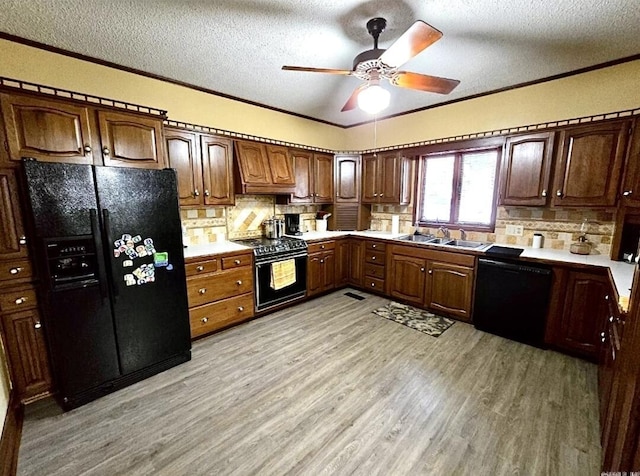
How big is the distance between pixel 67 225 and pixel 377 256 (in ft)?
10.9

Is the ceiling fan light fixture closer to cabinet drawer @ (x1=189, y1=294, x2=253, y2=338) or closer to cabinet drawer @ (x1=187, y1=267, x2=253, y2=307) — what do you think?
cabinet drawer @ (x1=187, y1=267, x2=253, y2=307)

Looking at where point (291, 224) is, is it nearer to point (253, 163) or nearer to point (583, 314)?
point (253, 163)

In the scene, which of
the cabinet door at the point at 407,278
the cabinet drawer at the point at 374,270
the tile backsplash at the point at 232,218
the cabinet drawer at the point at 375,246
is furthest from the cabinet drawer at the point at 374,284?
the tile backsplash at the point at 232,218

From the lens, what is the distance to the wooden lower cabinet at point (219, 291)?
8.77 feet

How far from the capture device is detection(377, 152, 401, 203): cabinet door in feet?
13.0

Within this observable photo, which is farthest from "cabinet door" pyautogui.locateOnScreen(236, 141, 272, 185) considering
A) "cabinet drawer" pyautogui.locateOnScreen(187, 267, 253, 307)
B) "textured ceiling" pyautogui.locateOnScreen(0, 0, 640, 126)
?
"cabinet drawer" pyautogui.locateOnScreen(187, 267, 253, 307)

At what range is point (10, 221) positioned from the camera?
180 cm

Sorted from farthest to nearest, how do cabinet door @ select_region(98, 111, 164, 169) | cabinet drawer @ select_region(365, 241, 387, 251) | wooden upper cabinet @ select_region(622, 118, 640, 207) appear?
cabinet drawer @ select_region(365, 241, 387, 251), wooden upper cabinet @ select_region(622, 118, 640, 207), cabinet door @ select_region(98, 111, 164, 169)

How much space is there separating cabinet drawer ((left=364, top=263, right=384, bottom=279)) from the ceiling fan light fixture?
7.82 feet

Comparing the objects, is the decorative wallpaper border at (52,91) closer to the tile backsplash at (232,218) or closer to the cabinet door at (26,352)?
the tile backsplash at (232,218)

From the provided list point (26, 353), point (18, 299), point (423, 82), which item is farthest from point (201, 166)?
point (423, 82)

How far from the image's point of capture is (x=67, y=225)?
180 cm

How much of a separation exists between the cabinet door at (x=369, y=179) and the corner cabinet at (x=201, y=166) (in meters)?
2.12

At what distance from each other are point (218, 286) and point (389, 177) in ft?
9.31
